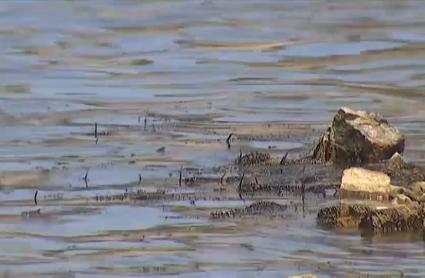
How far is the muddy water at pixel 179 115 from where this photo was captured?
23.3ft

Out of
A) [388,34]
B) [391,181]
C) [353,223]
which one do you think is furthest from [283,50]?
[353,223]

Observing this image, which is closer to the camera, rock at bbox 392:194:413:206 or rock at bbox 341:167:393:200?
rock at bbox 392:194:413:206

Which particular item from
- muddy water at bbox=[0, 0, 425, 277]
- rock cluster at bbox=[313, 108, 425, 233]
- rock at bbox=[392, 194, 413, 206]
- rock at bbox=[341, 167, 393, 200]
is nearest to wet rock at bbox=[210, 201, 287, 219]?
muddy water at bbox=[0, 0, 425, 277]

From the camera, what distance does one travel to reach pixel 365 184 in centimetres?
817

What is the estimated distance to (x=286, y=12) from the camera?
55.4ft

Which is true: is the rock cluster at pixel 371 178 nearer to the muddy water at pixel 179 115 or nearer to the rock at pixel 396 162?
the rock at pixel 396 162

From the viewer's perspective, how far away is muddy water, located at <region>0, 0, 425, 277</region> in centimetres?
711

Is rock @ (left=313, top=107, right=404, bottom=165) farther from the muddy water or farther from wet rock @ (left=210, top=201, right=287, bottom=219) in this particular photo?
wet rock @ (left=210, top=201, right=287, bottom=219)

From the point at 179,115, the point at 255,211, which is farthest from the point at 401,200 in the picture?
the point at 179,115

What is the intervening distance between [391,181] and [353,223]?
3.03ft

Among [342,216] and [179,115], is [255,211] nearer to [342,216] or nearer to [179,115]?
[342,216]

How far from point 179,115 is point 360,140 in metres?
2.44

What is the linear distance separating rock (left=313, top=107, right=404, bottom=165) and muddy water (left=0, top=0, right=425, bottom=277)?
0.31 metres

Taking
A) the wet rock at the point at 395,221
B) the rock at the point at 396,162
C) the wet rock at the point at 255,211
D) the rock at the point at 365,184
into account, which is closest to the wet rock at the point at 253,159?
the rock at the point at 396,162
